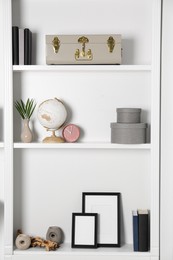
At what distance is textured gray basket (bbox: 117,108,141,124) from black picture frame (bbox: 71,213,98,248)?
58 centimetres

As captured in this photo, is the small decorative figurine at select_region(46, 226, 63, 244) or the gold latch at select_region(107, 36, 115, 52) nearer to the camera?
the gold latch at select_region(107, 36, 115, 52)

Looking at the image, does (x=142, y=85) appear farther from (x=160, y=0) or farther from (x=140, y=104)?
(x=160, y=0)

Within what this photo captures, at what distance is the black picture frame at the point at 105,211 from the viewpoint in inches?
119

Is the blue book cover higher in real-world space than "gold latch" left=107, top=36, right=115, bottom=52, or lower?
lower

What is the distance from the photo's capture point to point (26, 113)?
120 inches

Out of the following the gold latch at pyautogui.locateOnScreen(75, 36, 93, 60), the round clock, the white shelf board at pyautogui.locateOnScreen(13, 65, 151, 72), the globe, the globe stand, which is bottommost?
the globe stand

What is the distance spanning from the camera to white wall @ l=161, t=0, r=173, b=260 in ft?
9.35

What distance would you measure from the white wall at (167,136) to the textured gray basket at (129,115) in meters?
0.15

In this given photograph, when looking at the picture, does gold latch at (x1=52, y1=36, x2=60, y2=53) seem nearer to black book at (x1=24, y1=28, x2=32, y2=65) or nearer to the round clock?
black book at (x1=24, y1=28, x2=32, y2=65)

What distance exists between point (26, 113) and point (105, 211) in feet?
2.43

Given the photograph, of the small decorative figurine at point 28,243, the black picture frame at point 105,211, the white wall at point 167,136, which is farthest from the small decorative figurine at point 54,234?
the white wall at point 167,136

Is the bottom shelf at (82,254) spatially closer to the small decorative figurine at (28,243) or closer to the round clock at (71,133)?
the small decorative figurine at (28,243)

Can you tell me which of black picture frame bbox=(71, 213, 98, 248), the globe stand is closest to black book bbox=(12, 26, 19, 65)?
the globe stand

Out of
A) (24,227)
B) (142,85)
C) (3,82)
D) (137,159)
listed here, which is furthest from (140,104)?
(24,227)
